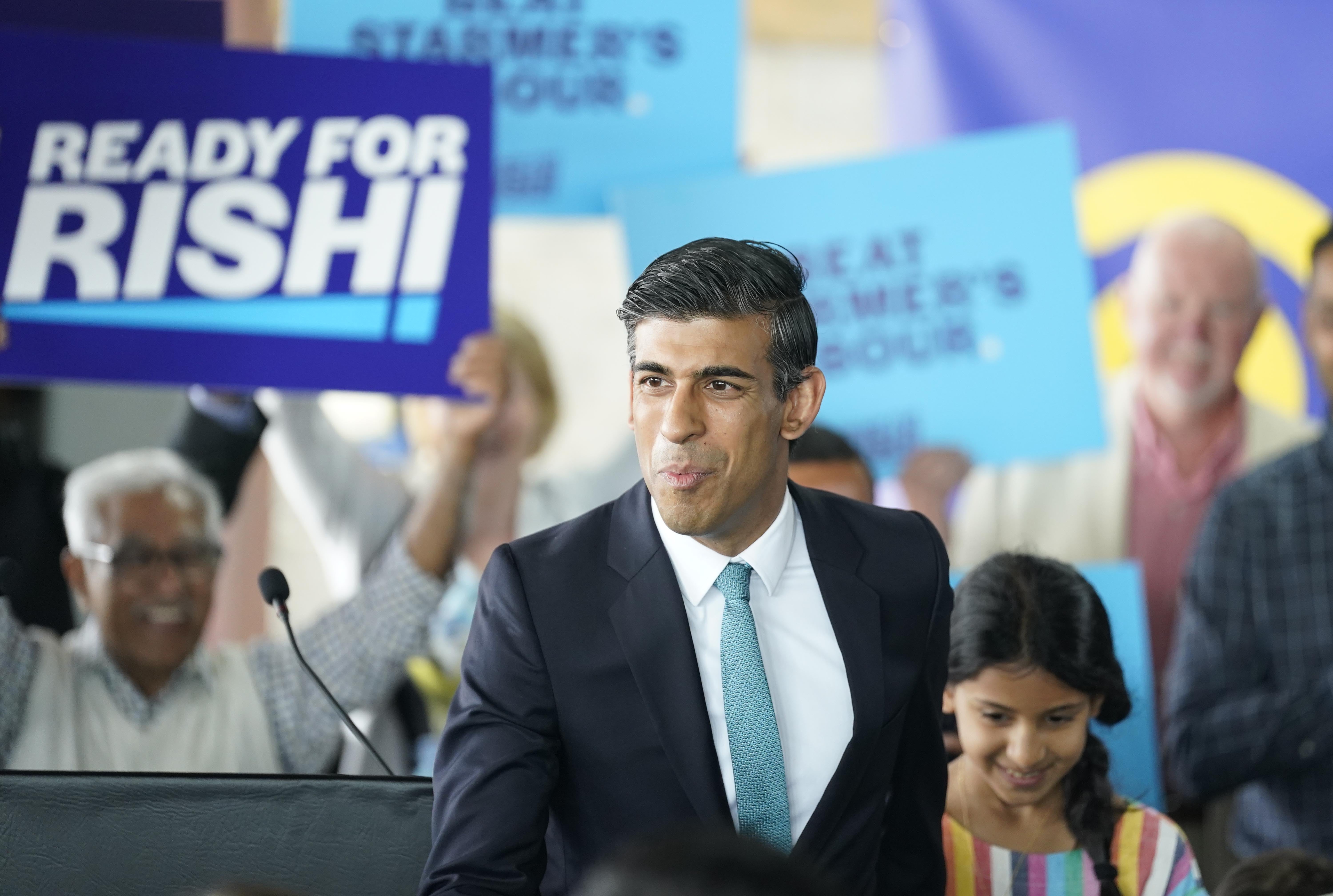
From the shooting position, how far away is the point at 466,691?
1.35 meters

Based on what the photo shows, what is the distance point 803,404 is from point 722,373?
119mm

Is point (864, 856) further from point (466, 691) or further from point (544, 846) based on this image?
point (466, 691)

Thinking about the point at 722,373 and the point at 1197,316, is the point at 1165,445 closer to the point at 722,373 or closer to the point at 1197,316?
the point at 1197,316

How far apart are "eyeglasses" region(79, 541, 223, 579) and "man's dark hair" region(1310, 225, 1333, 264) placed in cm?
236

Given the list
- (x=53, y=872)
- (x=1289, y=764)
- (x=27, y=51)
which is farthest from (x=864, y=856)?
(x=27, y=51)

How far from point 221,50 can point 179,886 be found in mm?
1626

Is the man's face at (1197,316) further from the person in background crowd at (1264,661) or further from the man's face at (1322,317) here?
the person in background crowd at (1264,661)

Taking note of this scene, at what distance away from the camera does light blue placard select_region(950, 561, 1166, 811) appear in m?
2.62

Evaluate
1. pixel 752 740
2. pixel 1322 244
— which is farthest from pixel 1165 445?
pixel 752 740

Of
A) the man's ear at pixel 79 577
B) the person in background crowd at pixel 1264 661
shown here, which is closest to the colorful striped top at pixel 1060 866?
the person in background crowd at pixel 1264 661

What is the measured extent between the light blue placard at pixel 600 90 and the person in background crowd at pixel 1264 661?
136 centimetres

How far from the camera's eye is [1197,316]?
10.8ft

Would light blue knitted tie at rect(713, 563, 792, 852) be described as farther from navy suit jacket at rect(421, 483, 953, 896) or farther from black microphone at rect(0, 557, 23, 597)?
black microphone at rect(0, 557, 23, 597)

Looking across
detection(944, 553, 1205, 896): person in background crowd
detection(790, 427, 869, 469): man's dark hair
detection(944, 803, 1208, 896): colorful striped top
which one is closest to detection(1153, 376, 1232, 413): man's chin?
detection(790, 427, 869, 469): man's dark hair
